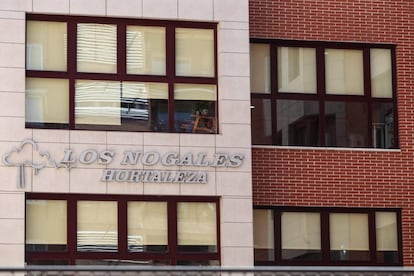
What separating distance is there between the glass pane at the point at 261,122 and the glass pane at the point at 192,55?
1.42 m

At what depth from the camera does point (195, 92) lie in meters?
21.4

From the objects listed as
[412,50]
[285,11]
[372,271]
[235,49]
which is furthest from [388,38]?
[372,271]

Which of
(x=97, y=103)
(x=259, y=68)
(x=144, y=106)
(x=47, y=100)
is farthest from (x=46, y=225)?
(x=259, y=68)

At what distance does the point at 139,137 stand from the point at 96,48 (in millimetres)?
1787

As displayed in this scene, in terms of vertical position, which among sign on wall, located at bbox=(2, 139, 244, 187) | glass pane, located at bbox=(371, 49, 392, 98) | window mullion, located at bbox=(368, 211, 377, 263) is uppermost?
glass pane, located at bbox=(371, 49, 392, 98)

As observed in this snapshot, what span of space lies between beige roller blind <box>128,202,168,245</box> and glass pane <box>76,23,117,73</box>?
251cm

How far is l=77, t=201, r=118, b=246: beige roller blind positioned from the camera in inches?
803

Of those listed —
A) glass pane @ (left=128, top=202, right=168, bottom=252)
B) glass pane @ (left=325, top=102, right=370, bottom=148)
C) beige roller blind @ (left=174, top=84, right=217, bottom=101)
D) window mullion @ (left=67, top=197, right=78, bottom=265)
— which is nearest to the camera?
window mullion @ (left=67, top=197, right=78, bottom=265)

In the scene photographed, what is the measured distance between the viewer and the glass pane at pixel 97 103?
20828 mm

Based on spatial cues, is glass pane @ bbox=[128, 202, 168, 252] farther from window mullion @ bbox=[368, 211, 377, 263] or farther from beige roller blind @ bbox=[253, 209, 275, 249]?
window mullion @ bbox=[368, 211, 377, 263]

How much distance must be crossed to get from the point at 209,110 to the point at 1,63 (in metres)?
3.83

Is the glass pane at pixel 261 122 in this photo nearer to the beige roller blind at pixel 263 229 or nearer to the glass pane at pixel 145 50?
the beige roller blind at pixel 263 229

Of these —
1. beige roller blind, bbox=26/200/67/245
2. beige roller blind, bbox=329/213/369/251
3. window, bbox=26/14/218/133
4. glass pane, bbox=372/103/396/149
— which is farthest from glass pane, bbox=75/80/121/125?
glass pane, bbox=372/103/396/149

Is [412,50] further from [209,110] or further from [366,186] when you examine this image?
[209,110]
